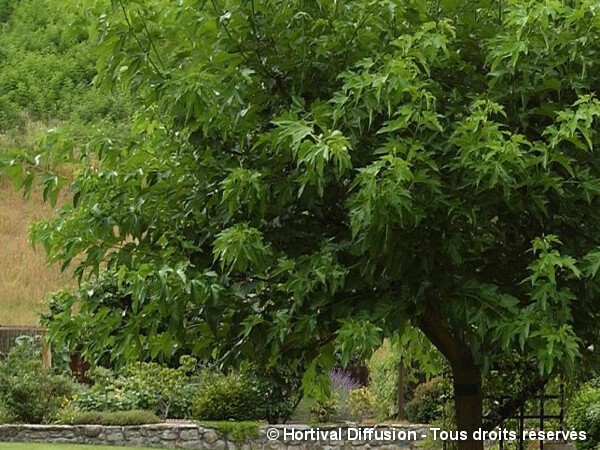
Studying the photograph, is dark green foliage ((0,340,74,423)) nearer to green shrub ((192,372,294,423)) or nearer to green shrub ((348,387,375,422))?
green shrub ((192,372,294,423))

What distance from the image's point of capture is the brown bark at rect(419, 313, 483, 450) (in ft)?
18.7

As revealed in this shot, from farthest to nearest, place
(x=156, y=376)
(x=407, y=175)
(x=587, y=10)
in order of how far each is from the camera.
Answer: (x=156, y=376)
(x=587, y=10)
(x=407, y=175)

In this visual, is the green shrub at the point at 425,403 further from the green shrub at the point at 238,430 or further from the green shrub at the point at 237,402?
the green shrub at the point at 238,430

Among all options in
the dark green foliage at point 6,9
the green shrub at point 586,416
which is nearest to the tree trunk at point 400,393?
the green shrub at point 586,416

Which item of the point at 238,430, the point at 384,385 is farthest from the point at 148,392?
the point at 384,385

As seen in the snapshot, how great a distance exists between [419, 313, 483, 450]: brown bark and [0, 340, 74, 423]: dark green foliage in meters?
11.1

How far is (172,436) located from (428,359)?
28.0 feet

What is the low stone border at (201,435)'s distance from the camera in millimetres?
15070

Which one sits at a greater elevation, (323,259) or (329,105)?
(329,105)

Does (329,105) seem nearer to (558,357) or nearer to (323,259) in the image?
(323,259)

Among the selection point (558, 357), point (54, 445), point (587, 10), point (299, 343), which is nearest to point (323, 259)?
point (299, 343)

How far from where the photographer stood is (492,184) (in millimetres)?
4141

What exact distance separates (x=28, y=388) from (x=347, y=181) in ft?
40.3

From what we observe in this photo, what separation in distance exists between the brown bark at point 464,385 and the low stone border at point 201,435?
9272 mm
